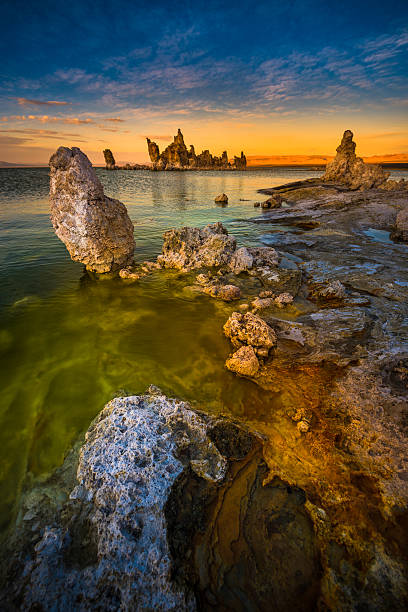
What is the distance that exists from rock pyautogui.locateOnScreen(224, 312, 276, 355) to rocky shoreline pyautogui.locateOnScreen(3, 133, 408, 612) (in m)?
0.06

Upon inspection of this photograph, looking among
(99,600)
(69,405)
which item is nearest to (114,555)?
(99,600)

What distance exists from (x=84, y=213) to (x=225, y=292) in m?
7.36

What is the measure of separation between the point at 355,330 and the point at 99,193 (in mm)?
11956

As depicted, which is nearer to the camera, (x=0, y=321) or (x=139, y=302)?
(x=0, y=321)

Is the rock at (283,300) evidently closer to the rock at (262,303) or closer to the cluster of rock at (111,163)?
the rock at (262,303)

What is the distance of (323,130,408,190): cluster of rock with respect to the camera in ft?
133

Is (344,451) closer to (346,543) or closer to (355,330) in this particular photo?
(346,543)

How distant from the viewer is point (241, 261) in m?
12.4

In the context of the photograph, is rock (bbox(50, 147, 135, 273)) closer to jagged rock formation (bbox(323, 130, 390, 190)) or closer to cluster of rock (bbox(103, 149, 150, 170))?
jagged rock formation (bbox(323, 130, 390, 190))

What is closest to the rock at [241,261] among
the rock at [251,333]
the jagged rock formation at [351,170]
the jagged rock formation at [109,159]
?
the rock at [251,333]

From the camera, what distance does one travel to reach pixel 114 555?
9.41ft

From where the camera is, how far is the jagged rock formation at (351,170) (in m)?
40.8

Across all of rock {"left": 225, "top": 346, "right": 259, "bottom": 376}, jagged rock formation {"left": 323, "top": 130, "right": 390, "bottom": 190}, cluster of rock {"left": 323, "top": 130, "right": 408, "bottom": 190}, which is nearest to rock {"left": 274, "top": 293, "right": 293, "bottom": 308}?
rock {"left": 225, "top": 346, "right": 259, "bottom": 376}

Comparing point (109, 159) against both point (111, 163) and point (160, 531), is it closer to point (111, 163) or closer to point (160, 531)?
point (111, 163)
